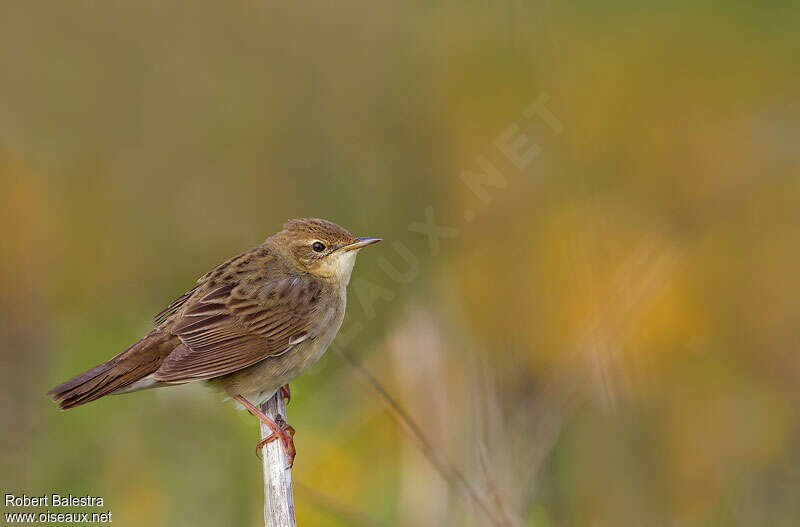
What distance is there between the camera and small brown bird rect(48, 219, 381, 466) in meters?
4.21

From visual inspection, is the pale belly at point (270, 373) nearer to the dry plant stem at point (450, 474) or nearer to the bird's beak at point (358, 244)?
the bird's beak at point (358, 244)

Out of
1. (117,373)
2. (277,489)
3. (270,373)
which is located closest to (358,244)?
(270,373)

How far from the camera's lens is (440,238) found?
6.54 meters

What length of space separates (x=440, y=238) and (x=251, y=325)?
2.35 meters

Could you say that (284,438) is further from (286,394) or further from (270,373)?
(286,394)

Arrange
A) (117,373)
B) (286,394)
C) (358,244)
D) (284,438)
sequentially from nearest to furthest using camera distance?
1. (117,373)
2. (284,438)
3. (358,244)
4. (286,394)

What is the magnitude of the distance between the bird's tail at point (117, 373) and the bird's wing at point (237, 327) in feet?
0.25

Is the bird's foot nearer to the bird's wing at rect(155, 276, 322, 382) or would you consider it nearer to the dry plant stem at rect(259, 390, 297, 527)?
the dry plant stem at rect(259, 390, 297, 527)

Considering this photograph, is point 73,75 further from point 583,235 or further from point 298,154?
point 583,235

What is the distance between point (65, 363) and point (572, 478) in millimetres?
3106

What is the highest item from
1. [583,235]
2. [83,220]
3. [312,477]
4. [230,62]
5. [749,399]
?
[583,235]

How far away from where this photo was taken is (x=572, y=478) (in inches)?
189

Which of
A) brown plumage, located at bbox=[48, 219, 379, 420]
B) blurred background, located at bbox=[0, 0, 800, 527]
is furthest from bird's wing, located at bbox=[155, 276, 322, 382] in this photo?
blurred background, located at bbox=[0, 0, 800, 527]

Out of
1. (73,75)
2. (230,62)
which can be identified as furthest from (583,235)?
(73,75)
